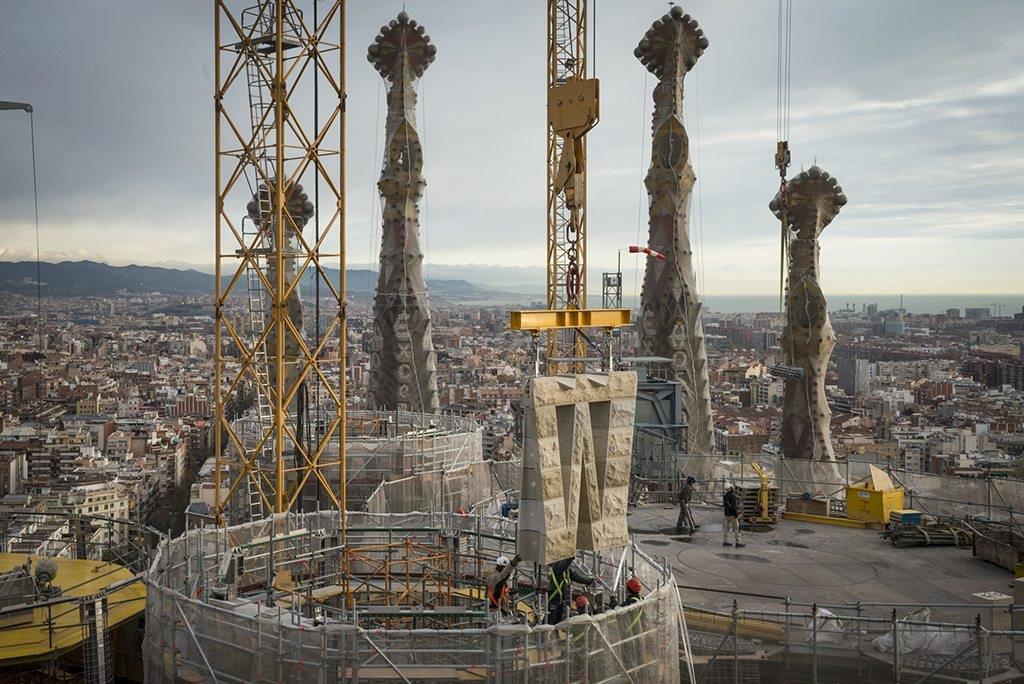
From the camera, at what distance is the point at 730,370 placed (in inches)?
3216

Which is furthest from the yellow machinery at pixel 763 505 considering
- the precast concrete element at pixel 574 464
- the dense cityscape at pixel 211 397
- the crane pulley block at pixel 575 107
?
the crane pulley block at pixel 575 107

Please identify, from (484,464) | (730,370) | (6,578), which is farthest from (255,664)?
(730,370)

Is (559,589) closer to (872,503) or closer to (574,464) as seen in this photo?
(574,464)

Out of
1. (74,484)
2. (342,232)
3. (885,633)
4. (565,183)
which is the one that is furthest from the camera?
(74,484)

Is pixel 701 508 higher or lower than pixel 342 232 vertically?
lower

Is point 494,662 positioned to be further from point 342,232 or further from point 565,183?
point 565,183

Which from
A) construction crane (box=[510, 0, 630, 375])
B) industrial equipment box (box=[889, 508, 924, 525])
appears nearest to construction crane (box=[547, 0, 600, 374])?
construction crane (box=[510, 0, 630, 375])

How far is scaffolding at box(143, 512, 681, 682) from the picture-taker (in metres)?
10.7

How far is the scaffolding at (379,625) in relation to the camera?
10.7 metres

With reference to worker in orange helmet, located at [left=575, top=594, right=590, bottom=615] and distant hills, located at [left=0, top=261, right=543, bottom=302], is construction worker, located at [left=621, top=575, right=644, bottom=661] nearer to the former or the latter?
worker in orange helmet, located at [left=575, top=594, right=590, bottom=615]

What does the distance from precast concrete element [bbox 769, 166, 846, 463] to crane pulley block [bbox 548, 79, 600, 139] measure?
22.5 ft

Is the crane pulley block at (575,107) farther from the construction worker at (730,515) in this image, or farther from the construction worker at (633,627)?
the construction worker at (633,627)

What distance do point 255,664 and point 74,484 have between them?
30.0 m

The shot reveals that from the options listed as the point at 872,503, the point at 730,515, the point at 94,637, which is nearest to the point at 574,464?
the point at 94,637
